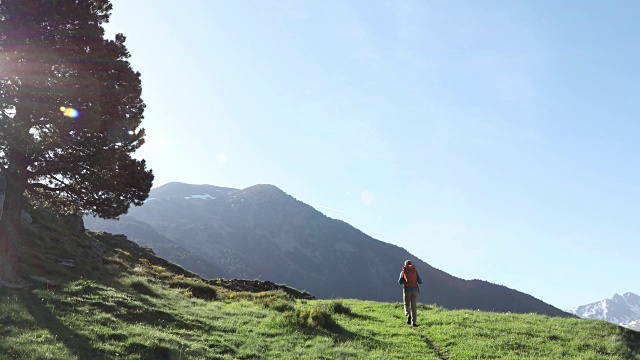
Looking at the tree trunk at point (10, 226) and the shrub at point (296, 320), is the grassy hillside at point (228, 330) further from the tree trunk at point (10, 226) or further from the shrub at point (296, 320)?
the tree trunk at point (10, 226)

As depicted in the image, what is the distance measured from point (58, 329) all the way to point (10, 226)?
7.64 m

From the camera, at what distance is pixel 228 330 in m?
17.1

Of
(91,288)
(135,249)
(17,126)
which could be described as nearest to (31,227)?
(91,288)

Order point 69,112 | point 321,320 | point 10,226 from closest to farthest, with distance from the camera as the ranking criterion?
point 69,112
point 10,226
point 321,320

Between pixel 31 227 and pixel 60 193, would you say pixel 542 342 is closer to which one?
pixel 60 193

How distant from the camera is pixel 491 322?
68.3 ft

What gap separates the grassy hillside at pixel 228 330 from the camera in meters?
11.9

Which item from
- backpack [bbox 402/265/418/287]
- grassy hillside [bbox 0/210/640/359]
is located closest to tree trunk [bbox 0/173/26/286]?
grassy hillside [bbox 0/210/640/359]

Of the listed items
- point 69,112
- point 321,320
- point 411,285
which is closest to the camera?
point 69,112

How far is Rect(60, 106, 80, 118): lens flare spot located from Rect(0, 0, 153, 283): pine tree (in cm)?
4

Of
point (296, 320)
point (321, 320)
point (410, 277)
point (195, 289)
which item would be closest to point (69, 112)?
point (296, 320)

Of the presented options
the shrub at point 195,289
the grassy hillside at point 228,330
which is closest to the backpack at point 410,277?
the grassy hillside at point 228,330

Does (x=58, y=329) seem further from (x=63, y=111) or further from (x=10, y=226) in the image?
(x=63, y=111)

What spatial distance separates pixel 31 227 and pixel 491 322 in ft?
95.9
